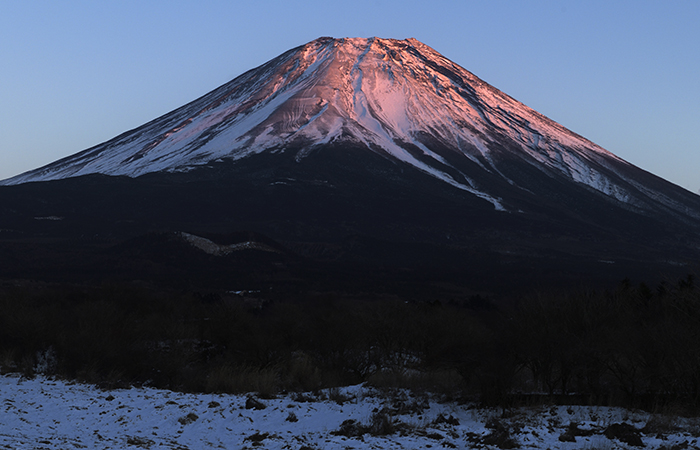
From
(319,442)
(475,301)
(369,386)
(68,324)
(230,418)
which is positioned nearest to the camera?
(319,442)

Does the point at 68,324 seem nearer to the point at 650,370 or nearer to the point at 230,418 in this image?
the point at 230,418

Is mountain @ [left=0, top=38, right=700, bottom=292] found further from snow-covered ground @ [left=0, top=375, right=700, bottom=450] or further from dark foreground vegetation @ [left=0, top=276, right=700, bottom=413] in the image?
snow-covered ground @ [left=0, top=375, right=700, bottom=450]

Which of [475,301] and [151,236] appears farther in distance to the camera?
[151,236]

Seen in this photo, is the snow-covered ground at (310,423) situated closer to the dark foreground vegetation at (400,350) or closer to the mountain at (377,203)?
the dark foreground vegetation at (400,350)

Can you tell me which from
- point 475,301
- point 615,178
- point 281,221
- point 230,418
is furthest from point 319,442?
point 615,178

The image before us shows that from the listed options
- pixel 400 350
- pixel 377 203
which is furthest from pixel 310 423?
pixel 377 203

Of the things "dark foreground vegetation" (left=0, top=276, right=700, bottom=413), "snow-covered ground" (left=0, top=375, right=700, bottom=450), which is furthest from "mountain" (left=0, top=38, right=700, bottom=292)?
"snow-covered ground" (left=0, top=375, right=700, bottom=450)

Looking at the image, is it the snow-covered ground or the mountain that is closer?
the snow-covered ground
